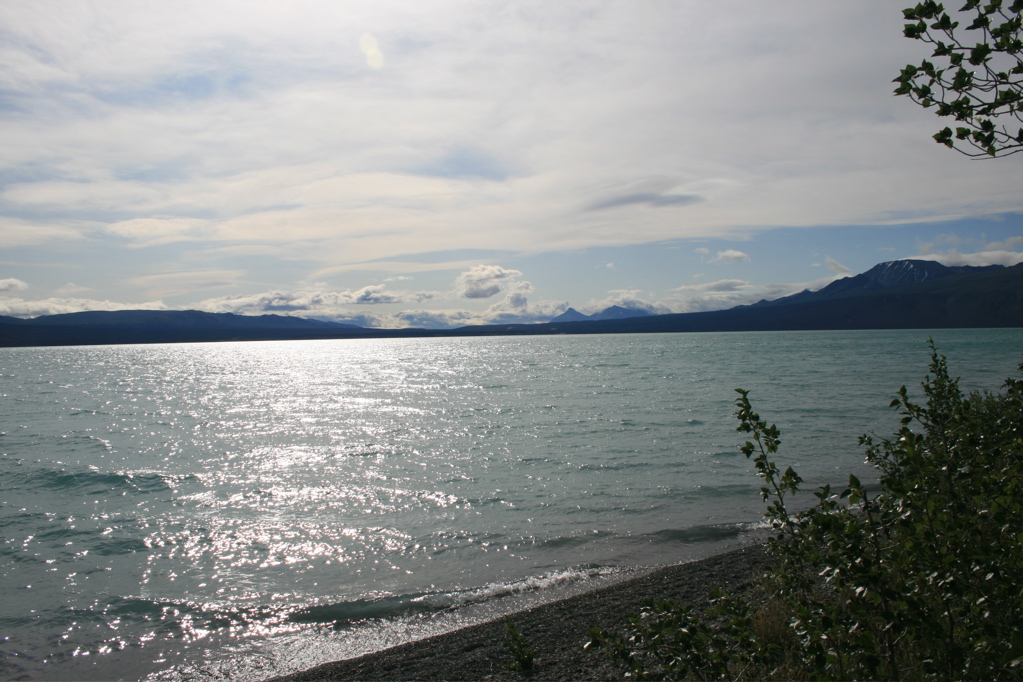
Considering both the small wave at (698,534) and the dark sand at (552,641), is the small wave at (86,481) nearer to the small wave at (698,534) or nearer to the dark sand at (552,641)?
the dark sand at (552,641)

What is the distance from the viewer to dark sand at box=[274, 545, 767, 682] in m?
7.88

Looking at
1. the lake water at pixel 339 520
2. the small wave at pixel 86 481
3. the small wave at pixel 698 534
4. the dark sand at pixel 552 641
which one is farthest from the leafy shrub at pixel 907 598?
the small wave at pixel 86 481

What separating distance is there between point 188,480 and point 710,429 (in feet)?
81.1

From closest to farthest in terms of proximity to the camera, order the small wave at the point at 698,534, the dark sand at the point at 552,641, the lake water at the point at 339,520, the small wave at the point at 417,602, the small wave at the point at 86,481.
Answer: the dark sand at the point at 552,641, the lake water at the point at 339,520, the small wave at the point at 417,602, the small wave at the point at 698,534, the small wave at the point at 86,481

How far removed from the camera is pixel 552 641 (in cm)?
A: 877

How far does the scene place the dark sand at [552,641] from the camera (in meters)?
7.88

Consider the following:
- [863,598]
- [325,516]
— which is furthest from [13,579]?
[863,598]

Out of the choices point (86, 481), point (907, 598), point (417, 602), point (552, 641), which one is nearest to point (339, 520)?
point (417, 602)

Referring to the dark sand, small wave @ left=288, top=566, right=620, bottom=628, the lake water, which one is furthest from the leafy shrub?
small wave @ left=288, top=566, right=620, bottom=628

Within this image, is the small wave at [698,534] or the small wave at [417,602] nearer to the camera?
the small wave at [417,602]

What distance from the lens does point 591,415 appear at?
123 feet

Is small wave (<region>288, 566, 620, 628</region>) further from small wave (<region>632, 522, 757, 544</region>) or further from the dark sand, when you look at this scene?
small wave (<region>632, 522, 757, 544</region>)

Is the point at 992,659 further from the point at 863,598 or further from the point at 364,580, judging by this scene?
the point at 364,580

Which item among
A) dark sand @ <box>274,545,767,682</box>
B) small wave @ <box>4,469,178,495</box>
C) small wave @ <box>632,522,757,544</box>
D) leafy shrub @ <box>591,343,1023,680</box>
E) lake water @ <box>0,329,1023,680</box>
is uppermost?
leafy shrub @ <box>591,343,1023,680</box>
